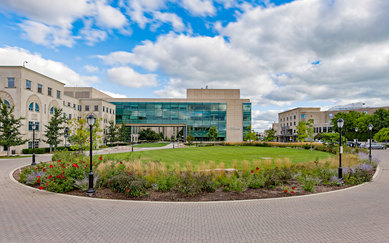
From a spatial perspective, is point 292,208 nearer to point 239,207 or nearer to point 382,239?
point 239,207

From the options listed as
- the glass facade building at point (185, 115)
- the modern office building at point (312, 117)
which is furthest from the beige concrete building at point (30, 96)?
the modern office building at point (312, 117)

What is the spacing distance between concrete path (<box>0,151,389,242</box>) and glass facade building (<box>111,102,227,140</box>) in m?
Answer: 68.4

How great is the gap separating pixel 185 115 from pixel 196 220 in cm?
7233

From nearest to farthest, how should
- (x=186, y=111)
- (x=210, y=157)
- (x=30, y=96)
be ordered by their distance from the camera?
(x=210, y=157), (x=30, y=96), (x=186, y=111)

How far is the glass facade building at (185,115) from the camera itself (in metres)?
77.1

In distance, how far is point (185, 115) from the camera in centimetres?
7888

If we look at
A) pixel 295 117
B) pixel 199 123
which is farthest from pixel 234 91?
pixel 295 117

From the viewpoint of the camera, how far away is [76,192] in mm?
10211

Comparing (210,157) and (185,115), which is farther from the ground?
(185,115)

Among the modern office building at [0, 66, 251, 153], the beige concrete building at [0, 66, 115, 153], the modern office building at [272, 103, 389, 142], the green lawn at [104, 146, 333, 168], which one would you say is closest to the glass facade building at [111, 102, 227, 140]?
the modern office building at [0, 66, 251, 153]

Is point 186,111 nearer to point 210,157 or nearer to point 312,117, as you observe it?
point 210,157

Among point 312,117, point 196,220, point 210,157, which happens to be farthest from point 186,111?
point 196,220

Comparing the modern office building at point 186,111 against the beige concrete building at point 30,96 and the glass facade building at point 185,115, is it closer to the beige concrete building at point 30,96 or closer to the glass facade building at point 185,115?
the glass facade building at point 185,115

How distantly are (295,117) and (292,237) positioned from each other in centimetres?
10741
